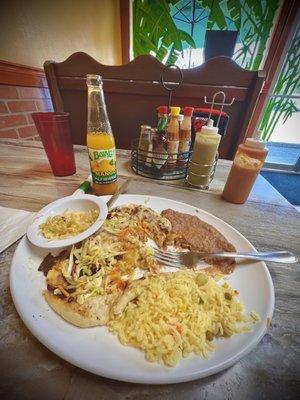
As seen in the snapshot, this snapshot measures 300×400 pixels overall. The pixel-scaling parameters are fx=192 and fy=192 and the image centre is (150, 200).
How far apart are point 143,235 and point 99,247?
0.54ft

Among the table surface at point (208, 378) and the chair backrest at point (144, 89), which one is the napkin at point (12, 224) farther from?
the chair backrest at point (144, 89)

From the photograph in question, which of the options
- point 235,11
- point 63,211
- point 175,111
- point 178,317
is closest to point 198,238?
point 178,317

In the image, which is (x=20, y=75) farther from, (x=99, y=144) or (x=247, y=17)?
(x=247, y=17)

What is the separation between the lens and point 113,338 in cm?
43

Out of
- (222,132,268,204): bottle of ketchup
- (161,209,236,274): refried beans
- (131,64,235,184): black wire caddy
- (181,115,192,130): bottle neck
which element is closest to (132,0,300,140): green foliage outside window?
(131,64,235,184): black wire caddy

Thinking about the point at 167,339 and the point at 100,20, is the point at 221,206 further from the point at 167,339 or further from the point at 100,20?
the point at 100,20

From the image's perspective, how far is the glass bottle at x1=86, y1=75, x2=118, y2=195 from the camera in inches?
31.8

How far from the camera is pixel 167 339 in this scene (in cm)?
42

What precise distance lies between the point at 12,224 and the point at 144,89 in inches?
67.9

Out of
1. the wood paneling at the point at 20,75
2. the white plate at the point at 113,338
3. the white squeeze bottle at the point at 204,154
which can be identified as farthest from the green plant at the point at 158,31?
the white plate at the point at 113,338

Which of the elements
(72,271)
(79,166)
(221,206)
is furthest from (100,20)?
(72,271)

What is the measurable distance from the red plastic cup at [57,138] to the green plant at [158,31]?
2892 millimetres

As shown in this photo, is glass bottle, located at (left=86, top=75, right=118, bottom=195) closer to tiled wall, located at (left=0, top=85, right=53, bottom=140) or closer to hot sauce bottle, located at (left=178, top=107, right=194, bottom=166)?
hot sauce bottle, located at (left=178, top=107, right=194, bottom=166)

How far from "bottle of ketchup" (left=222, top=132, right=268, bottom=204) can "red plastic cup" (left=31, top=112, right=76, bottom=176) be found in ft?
2.77
